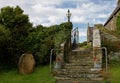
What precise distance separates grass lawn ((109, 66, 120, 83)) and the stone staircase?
2.37ft

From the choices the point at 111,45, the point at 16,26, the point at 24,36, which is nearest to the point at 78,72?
the point at 111,45

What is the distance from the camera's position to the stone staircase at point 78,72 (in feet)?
63.1

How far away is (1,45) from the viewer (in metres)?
24.4

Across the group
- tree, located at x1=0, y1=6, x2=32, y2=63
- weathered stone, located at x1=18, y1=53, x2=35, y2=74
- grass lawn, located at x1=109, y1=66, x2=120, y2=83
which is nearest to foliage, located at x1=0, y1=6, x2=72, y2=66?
tree, located at x1=0, y1=6, x2=32, y2=63

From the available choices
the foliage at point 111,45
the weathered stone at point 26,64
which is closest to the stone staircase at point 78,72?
the foliage at point 111,45

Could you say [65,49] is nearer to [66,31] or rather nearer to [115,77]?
[66,31]

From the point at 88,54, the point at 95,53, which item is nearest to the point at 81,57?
the point at 88,54

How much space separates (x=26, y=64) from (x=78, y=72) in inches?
169

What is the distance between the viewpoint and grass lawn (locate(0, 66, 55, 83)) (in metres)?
20.1

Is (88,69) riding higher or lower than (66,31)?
lower

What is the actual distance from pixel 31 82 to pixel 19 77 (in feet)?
6.28

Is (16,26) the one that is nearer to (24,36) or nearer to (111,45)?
(24,36)

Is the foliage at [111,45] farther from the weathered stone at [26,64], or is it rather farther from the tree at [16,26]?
the tree at [16,26]

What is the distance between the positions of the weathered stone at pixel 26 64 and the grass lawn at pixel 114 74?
563 centimetres
